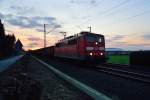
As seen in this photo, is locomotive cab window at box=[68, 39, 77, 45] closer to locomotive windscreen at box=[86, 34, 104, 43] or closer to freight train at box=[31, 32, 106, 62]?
freight train at box=[31, 32, 106, 62]

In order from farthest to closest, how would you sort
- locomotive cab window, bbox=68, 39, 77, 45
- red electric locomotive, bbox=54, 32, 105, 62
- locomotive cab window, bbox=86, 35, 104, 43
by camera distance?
locomotive cab window, bbox=68, 39, 77, 45
locomotive cab window, bbox=86, 35, 104, 43
red electric locomotive, bbox=54, 32, 105, 62

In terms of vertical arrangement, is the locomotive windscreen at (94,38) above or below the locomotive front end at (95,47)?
above

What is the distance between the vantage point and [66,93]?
440 inches

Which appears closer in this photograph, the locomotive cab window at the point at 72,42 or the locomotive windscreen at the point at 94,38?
the locomotive windscreen at the point at 94,38

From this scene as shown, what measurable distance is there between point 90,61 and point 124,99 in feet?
54.9

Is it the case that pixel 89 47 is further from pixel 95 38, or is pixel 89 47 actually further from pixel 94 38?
pixel 95 38

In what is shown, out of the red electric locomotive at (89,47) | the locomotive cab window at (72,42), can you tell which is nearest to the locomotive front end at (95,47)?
the red electric locomotive at (89,47)

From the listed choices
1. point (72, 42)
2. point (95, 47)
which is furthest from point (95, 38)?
point (72, 42)

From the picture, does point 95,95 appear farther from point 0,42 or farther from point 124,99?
point 0,42

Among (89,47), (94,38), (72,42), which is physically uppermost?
(94,38)

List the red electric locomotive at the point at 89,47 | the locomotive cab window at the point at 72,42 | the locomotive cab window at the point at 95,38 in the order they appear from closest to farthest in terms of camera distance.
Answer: the red electric locomotive at the point at 89,47 < the locomotive cab window at the point at 95,38 < the locomotive cab window at the point at 72,42

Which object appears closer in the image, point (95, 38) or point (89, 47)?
point (89, 47)

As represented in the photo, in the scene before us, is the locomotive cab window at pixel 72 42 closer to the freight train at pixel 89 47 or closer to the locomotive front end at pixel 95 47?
the freight train at pixel 89 47

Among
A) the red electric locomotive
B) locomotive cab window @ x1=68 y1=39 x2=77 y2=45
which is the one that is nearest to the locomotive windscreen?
the red electric locomotive
